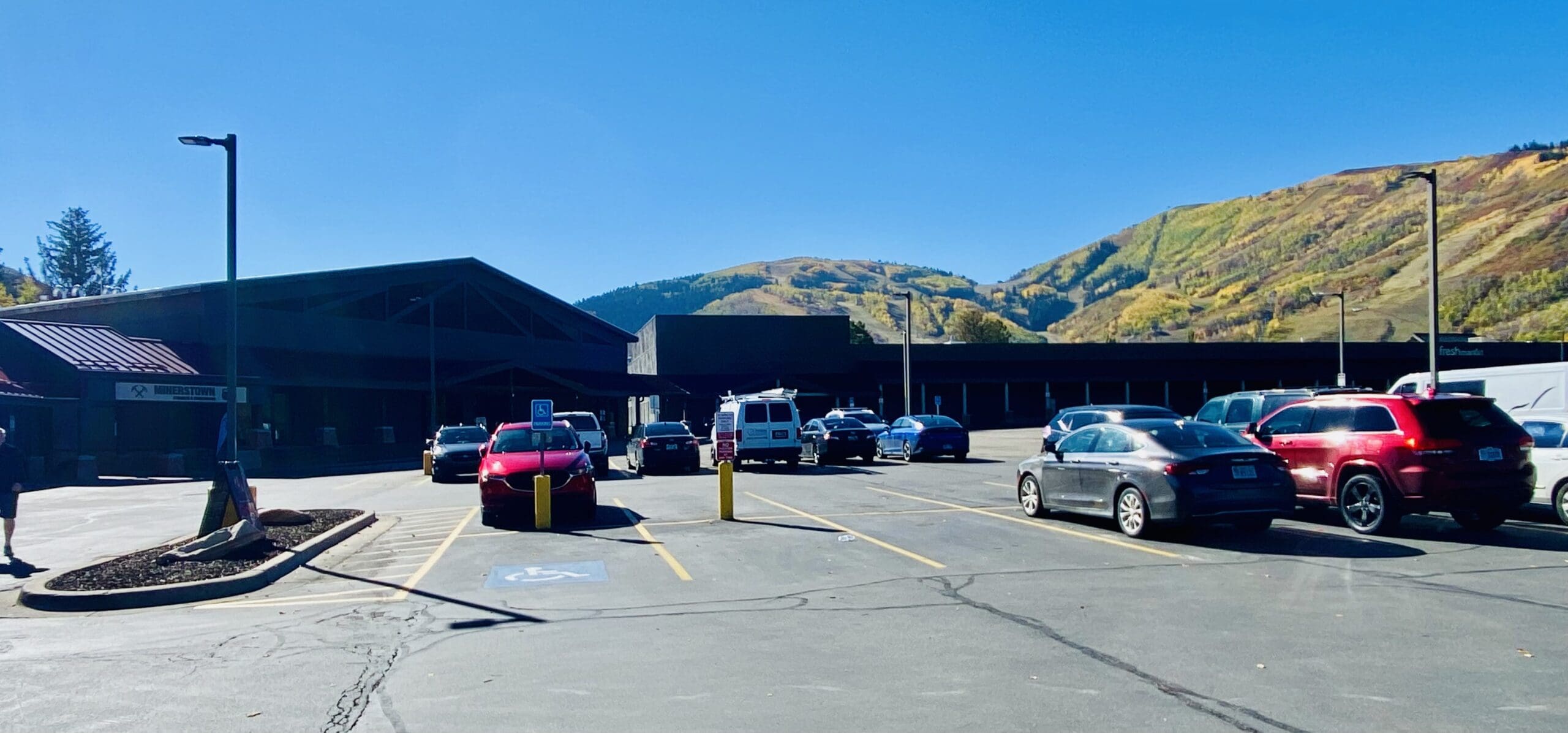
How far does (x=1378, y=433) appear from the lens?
12.9 metres

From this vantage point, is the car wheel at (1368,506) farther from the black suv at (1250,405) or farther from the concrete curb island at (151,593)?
the concrete curb island at (151,593)

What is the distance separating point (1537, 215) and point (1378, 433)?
191 metres

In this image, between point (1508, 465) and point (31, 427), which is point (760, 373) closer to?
point (31, 427)

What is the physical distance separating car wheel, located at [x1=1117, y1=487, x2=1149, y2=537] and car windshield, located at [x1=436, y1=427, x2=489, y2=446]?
19.8 m

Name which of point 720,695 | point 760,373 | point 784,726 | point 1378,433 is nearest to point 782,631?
point 720,695

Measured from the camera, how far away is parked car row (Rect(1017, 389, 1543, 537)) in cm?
1231

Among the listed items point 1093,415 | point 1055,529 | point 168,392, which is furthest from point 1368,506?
point 168,392

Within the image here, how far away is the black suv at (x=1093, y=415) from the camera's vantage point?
24266 mm

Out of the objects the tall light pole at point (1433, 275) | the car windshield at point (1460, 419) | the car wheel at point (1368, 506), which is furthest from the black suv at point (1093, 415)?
the car windshield at point (1460, 419)

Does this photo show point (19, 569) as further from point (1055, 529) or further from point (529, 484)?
point (1055, 529)

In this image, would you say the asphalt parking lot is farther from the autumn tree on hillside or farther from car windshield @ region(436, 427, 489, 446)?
the autumn tree on hillside

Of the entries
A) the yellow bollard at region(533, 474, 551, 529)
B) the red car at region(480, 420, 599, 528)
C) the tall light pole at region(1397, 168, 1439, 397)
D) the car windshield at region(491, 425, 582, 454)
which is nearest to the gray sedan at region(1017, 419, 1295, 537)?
the red car at region(480, 420, 599, 528)

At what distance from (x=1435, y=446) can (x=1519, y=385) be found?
8.31 meters

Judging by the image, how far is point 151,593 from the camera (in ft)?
34.3
